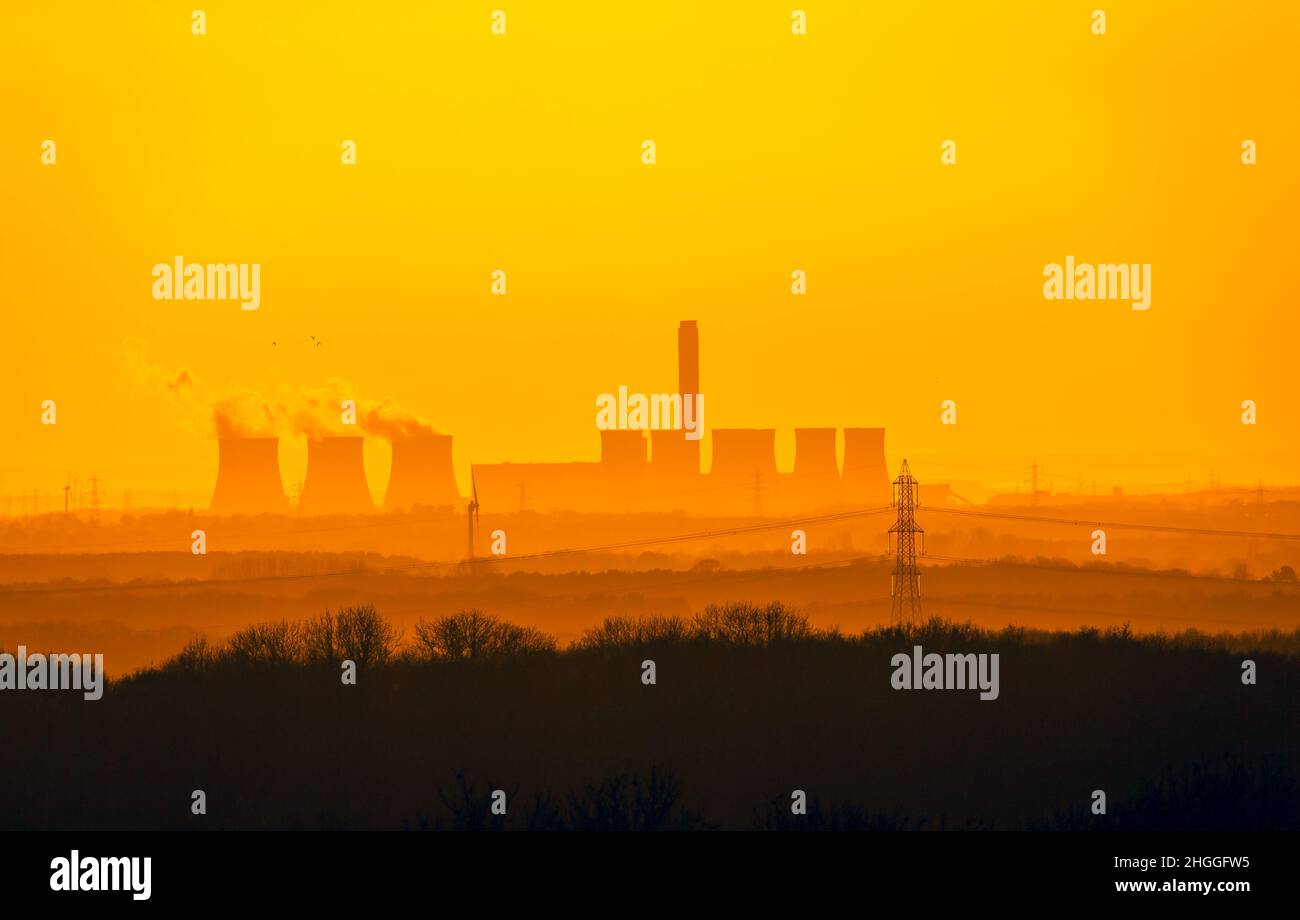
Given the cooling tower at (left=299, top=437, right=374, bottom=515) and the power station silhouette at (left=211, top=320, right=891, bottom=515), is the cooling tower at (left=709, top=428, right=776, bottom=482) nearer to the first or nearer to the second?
the power station silhouette at (left=211, top=320, right=891, bottom=515)

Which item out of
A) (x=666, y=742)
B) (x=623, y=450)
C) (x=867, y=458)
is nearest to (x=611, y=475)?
(x=623, y=450)

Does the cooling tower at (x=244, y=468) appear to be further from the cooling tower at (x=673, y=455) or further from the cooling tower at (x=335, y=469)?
the cooling tower at (x=673, y=455)

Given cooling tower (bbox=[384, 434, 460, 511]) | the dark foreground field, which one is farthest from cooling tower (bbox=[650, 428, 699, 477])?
the dark foreground field

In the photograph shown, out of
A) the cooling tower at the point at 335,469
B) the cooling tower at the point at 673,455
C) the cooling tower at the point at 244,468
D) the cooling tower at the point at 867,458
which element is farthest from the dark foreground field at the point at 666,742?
the cooling tower at the point at 673,455

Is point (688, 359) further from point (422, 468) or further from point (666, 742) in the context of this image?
point (666, 742)

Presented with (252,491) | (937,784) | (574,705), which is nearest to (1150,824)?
(937,784)

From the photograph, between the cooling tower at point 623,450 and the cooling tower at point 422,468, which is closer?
the cooling tower at point 422,468

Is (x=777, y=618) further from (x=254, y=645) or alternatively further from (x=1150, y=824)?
(x=1150, y=824)
